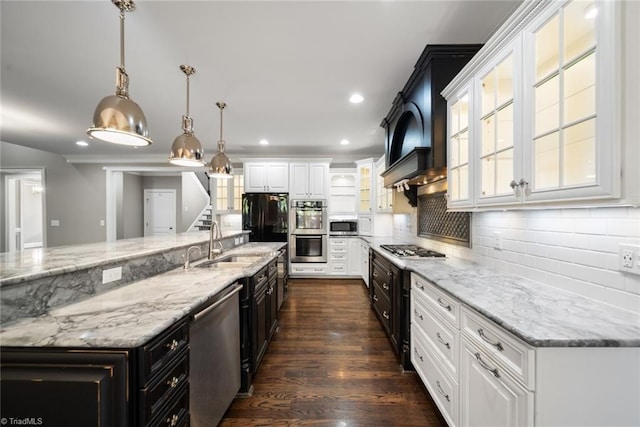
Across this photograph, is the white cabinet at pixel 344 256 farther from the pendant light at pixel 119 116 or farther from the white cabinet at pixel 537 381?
the pendant light at pixel 119 116

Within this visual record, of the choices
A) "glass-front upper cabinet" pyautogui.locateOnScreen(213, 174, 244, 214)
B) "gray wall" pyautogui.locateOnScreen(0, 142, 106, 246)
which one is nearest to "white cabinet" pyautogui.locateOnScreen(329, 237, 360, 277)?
"glass-front upper cabinet" pyautogui.locateOnScreen(213, 174, 244, 214)

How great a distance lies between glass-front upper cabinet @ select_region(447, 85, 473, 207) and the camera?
1771 millimetres

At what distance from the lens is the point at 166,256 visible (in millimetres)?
1990

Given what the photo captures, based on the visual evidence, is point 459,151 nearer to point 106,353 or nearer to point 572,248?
point 572,248

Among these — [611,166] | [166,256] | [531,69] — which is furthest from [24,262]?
[531,69]

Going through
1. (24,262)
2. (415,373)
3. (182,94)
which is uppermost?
(182,94)

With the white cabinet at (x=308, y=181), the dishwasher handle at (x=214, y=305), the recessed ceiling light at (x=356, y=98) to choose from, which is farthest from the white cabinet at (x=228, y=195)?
the dishwasher handle at (x=214, y=305)

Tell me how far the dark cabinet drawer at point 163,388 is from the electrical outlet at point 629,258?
1995 mm

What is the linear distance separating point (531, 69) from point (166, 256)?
264 cm

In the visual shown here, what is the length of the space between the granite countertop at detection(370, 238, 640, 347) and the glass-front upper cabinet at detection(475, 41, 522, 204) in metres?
0.51

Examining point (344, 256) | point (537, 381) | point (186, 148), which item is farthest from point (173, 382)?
point (344, 256)

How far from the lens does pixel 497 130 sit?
58.7 inches

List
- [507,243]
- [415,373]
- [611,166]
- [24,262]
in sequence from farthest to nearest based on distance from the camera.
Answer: [415,373], [507,243], [24,262], [611,166]

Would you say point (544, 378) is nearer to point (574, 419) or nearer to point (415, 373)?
point (574, 419)
